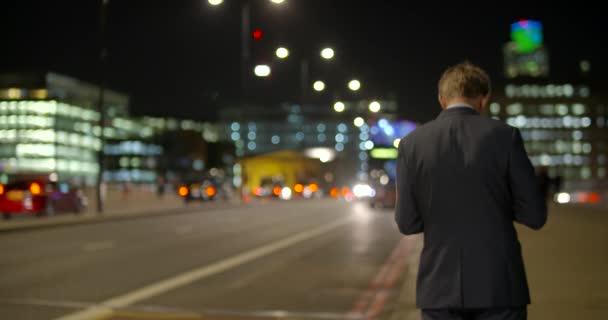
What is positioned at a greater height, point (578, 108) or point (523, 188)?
point (578, 108)

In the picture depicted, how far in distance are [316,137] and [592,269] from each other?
155346 millimetres

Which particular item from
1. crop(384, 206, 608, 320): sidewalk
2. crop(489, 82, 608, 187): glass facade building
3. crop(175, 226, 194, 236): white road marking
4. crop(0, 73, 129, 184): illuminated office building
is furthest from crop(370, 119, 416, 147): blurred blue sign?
crop(489, 82, 608, 187): glass facade building

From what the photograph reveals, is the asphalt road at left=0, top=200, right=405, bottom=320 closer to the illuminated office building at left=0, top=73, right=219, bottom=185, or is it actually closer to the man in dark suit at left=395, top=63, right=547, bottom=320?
the man in dark suit at left=395, top=63, right=547, bottom=320

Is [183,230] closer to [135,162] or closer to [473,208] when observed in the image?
[473,208]

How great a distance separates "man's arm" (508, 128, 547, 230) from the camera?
2965 mm

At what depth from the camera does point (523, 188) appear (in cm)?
298

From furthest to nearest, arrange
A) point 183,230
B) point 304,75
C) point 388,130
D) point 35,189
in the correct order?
point 388,130, point 35,189, point 183,230, point 304,75

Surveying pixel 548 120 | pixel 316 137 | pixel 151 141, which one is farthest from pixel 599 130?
pixel 151 141

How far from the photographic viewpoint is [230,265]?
45.5 feet

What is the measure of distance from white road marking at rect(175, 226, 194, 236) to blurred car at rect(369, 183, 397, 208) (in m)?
19.6

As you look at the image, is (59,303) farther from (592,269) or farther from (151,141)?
(151,141)

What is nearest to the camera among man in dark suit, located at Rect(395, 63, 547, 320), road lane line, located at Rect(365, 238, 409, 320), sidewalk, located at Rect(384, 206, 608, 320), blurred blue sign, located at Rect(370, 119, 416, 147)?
man in dark suit, located at Rect(395, 63, 547, 320)

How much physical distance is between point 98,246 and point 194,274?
5.82 metres

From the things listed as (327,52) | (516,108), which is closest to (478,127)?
(327,52)
